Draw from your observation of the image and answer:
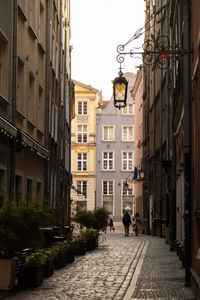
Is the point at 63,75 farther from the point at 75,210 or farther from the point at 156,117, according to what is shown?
the point at 75,210

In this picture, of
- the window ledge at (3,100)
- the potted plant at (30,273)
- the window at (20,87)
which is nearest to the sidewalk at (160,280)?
the potted plant at (30,273)

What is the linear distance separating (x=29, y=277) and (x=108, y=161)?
6741 cm

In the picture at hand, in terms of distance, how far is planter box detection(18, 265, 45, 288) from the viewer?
1213 cm

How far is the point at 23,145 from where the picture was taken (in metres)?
16.6

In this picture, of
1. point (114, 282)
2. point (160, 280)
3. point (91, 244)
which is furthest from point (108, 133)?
point (114, 282)

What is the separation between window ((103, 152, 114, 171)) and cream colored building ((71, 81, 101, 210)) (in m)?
1.89

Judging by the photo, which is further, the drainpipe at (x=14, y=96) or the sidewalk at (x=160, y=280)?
the drainpipe at (x=14, y=96)

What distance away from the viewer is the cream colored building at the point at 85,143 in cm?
7750

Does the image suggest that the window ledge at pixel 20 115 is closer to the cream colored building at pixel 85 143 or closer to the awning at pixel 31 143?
the awning at pixel 31 143

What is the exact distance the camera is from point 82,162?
257 feet

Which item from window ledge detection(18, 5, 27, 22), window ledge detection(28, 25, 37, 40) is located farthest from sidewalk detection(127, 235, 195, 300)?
window ledge detection(28, 25, 37, 40)

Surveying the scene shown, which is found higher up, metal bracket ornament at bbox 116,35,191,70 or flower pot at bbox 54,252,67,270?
metal bracket ornament at bbox 116,35,191,70

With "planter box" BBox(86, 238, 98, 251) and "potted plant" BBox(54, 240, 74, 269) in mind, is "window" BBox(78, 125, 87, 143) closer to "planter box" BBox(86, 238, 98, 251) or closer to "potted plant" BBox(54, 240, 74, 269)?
"planter box" BBox(86, 238, 98, 251)

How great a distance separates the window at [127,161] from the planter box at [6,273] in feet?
225
